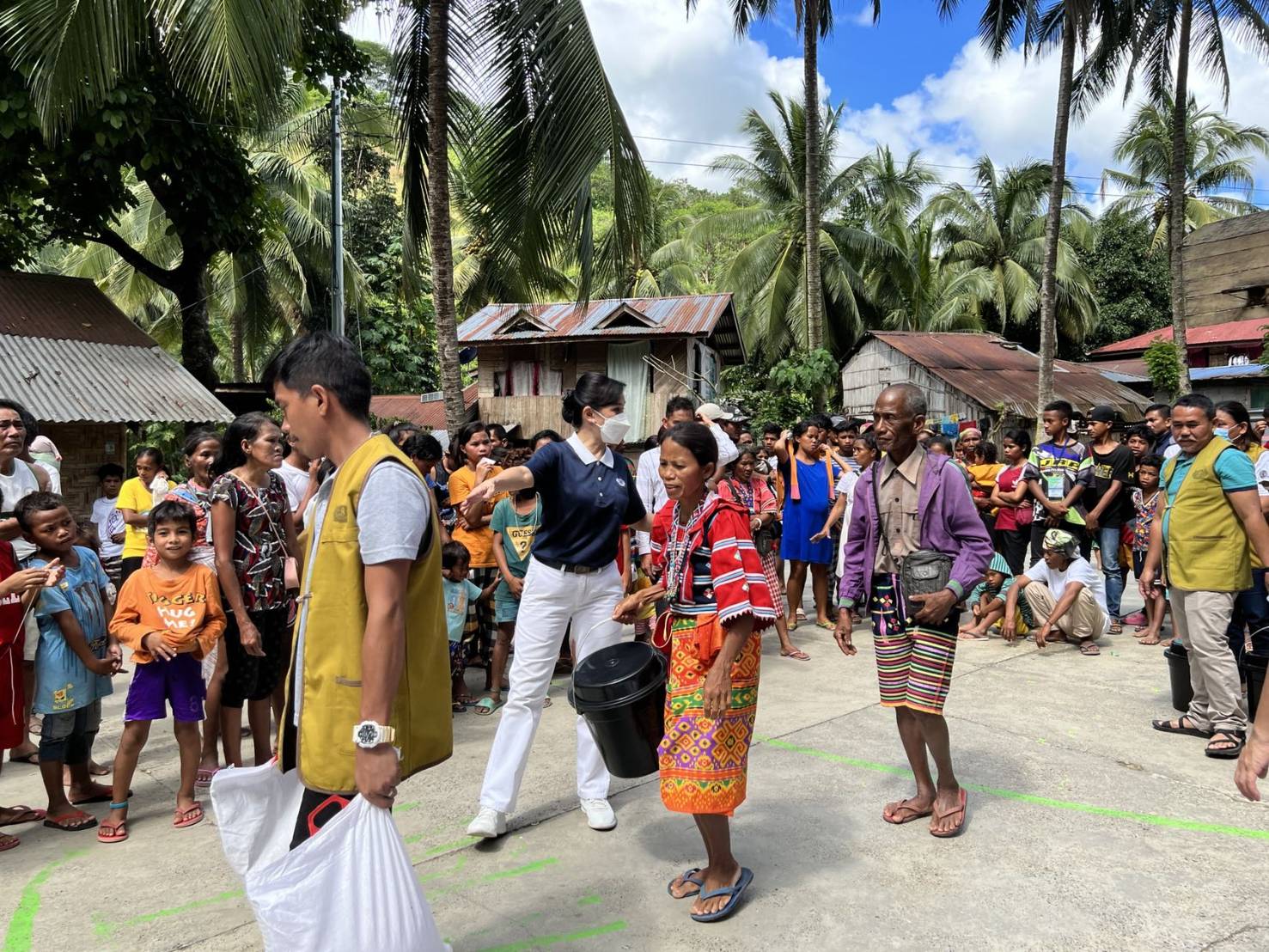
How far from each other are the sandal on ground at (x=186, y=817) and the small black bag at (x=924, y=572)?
131 inches

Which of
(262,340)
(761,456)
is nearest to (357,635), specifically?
(761,456)

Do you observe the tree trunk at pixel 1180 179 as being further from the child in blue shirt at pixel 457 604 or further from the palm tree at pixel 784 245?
the child in blue shirt at pixel 457 604

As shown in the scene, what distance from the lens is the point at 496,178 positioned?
9305 millimetres

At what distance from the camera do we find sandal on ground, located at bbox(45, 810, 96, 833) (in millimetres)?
4051

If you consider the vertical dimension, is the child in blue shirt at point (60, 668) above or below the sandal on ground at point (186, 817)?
above

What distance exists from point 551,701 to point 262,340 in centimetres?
1902

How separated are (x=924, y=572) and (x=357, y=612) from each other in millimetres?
2421

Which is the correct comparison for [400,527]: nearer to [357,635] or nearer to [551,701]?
[357,635]

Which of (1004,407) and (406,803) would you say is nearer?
(406,803)

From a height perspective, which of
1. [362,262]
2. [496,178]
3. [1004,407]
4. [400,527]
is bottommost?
[400,527]

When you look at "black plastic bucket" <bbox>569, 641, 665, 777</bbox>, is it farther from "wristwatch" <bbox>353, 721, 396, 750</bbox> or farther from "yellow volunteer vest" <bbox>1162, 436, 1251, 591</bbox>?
"yellow volunteer vest" <bbox>1162, 436, 1251, 591</bbox>

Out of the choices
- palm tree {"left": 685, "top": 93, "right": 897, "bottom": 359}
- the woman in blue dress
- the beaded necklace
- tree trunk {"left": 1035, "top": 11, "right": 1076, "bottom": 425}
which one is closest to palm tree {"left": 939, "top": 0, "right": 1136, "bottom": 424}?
tree trunk {"left": 1035, "top": 11, "right": 1076, "bottom": 425}

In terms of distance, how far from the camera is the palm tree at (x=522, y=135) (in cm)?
850

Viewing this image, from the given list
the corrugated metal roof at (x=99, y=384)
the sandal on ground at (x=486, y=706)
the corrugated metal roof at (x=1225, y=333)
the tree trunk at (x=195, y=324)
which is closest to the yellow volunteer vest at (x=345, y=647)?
the sandal on ground at (x=486, y=706)
